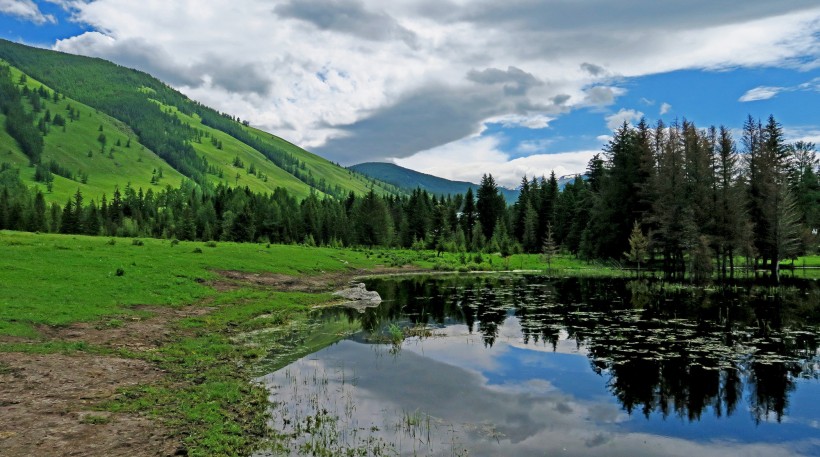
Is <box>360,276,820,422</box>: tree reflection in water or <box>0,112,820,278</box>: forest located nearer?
<box>360,276,820,422</box>: tree reflection in water

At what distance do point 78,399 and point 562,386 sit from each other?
18.3m

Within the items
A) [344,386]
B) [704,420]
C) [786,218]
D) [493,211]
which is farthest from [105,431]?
[493,211]

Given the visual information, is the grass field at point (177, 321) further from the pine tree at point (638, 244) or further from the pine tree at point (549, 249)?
the pine tree at point (549, 249)

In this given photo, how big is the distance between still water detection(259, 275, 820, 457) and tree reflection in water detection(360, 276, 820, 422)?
11cm

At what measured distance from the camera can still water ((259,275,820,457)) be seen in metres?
14.7

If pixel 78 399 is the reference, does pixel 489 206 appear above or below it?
above

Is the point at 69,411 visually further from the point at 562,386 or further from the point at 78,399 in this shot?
the point at 562,386

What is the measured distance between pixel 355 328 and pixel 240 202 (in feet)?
424

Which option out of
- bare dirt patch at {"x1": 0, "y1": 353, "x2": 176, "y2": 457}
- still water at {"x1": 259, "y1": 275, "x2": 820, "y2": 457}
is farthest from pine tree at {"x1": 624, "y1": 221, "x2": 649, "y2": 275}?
bare dirt patch at {"x1": 0, "y1": 353, "x2": 176, "y2": 457}

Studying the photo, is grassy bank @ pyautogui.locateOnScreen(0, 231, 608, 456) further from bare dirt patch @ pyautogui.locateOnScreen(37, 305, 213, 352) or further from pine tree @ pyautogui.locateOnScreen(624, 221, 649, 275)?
pine tree @ pyautogui.locateOnScreen(624, 221, 649, 275)

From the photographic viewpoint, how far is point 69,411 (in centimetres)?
1496

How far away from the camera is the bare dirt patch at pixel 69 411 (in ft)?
41.5

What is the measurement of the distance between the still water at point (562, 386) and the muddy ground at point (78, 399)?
14.4 ft

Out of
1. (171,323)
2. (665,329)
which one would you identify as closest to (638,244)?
(665,329)
